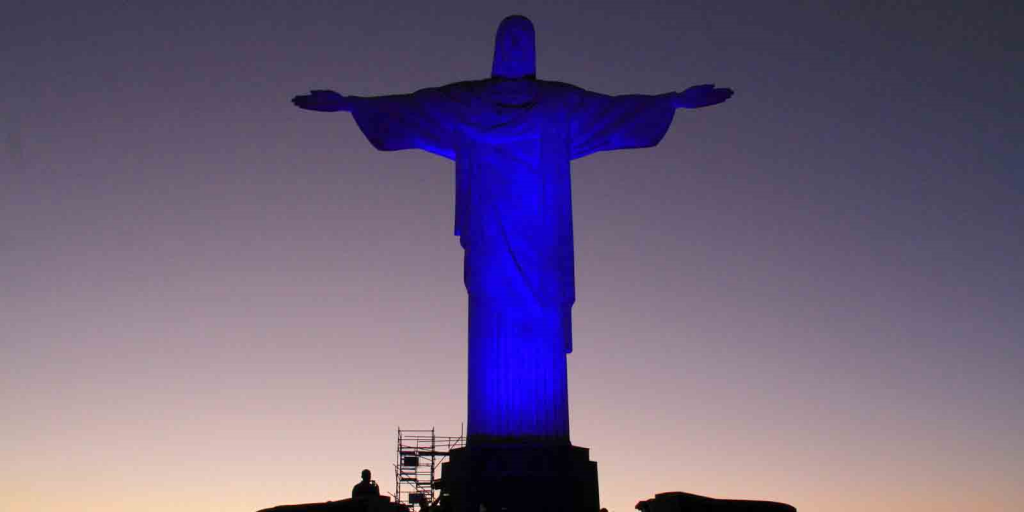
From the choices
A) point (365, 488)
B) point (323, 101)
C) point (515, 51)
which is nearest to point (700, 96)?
point (515, 51)

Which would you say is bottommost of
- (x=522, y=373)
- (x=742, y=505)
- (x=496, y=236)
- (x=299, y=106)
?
(x=742, y=505)

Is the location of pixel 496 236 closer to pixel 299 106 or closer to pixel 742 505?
pixel 299 106

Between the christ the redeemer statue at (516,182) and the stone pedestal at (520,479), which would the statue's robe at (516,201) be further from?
the stone pedestal at (520,479)

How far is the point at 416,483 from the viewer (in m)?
20.6

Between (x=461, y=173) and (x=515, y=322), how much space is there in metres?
2.48

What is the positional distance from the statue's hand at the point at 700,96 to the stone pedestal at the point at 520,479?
5.71 m

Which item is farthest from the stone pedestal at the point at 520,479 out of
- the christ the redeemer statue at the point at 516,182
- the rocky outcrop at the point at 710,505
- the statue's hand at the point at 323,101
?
the statue's hand at the point at 323,101

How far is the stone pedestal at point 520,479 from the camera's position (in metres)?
12.6

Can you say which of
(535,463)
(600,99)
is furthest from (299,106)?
(535,463)

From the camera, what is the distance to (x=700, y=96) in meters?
15.3

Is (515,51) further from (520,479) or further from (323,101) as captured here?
(520,479)

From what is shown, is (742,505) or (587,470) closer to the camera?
(742,505)

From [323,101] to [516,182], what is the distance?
10.4 feet

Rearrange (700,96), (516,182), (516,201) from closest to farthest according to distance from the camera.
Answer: (516,201), (516,182), (700,96)
